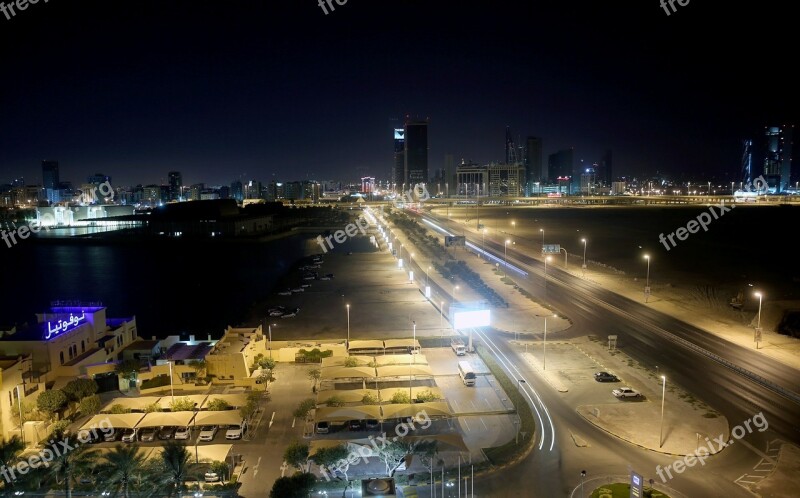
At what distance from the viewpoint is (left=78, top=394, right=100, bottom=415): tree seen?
1830cm

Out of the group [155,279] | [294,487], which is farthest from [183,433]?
[155,279]

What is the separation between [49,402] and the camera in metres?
17.5

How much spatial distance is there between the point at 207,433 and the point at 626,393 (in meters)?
14.4

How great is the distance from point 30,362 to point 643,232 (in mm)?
80029

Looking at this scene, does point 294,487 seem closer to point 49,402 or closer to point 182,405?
point 182,405

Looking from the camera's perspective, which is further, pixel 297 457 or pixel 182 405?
pixel 182 405

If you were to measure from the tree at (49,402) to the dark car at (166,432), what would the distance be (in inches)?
142

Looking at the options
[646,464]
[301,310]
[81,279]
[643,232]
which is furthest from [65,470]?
[643,232]

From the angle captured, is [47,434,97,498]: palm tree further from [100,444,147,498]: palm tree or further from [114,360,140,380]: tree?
[114,360,140,380]: tree

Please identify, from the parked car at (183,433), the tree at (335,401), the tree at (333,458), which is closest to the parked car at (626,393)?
the tree at (335,401)
